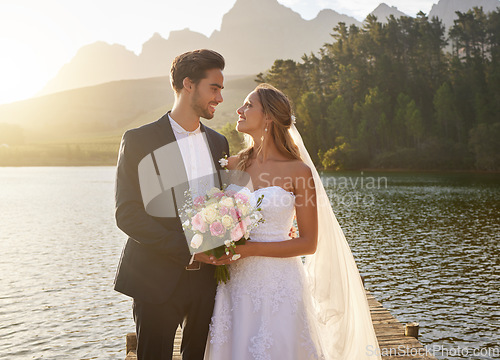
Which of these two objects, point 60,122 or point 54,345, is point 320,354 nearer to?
point 54,345

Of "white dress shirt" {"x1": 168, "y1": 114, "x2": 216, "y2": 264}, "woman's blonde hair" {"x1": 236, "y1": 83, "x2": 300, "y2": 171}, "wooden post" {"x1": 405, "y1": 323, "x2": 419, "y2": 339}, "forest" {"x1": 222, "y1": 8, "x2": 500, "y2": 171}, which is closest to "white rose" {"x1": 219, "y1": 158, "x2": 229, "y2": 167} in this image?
"white dress shirt" {"x1": 168, "y1": 114, "x2": 216, "y2": 264}

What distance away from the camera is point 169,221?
3.56m

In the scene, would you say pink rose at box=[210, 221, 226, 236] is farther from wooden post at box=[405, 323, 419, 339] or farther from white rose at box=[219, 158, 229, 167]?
wooden post at box=[405, 323, 419, 339]

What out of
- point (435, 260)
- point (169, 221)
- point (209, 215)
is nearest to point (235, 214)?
point (209, 215)

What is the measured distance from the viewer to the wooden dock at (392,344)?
6.45 meters

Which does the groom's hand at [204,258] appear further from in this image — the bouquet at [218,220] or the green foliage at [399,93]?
the green foliage at [399,93]

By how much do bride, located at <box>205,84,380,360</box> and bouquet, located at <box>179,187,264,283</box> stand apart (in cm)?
19

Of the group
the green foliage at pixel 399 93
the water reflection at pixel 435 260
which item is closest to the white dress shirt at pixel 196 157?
the water reflection at pixel 435 260

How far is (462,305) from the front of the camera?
13070 millimetres

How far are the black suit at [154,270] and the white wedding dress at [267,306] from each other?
25 cm

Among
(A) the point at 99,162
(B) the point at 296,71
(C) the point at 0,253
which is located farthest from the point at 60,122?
(C) the point at 0,253

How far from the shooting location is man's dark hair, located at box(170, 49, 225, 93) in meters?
3.73

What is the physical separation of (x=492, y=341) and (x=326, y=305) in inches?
325

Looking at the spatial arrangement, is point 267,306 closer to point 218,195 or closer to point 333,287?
point 333,287
